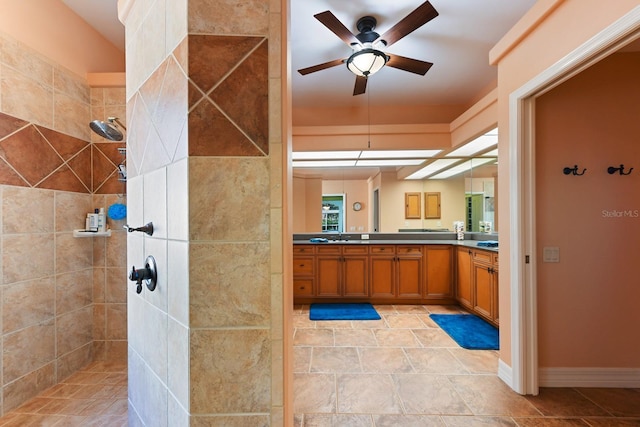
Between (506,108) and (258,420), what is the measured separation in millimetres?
2492

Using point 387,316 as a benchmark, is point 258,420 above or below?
above

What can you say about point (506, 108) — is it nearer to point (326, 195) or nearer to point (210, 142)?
point (210, 142)

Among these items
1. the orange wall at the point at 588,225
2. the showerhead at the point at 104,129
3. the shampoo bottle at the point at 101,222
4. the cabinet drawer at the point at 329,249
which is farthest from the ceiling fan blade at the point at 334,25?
the cabinet drawer at the point at 329,249

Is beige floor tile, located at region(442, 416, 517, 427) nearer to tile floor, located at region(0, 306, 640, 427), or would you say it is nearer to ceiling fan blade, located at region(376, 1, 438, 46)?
tile floor, located at region(0, 306, 640, 427)

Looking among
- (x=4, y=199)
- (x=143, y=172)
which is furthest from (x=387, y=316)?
(x=4, y=199)

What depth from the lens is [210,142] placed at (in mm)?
824

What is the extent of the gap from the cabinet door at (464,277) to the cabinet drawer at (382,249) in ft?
2.89

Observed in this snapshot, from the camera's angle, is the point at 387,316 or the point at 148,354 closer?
the point at 148,354

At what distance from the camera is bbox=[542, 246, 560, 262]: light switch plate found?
1.95m

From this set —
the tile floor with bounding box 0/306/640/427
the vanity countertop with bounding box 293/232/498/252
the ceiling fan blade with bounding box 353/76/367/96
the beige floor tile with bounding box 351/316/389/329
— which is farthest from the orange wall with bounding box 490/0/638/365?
the vanity countertop with bounding box 293/232/498/252

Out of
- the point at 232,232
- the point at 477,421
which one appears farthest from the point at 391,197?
the point at 232,232

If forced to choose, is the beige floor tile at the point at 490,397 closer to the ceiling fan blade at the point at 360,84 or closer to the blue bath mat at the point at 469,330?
the blue bath mat at the point at 469,330

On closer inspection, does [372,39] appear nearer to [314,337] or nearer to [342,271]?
[342,271]

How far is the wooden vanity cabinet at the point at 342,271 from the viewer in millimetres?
3914
